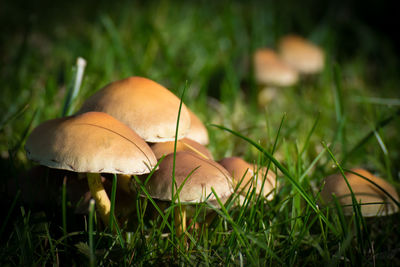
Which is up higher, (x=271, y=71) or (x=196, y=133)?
(x=271, y=71)

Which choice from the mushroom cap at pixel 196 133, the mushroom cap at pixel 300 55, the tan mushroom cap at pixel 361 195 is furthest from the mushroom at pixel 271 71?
the tan mushroom cap at pixel 361 195

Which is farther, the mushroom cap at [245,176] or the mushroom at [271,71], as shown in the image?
the mushroom at [271,71]

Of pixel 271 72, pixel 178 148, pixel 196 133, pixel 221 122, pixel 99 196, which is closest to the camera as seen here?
pixel 99 196

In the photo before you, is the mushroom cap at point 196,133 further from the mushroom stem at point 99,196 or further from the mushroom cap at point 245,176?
the mushroom stem at point 99,196

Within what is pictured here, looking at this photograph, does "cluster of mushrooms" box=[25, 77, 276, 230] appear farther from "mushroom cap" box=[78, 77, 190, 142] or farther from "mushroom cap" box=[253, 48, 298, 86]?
"mushroom cap" box=[253, 48, 298, 86]

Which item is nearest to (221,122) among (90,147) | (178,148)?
(178,148)

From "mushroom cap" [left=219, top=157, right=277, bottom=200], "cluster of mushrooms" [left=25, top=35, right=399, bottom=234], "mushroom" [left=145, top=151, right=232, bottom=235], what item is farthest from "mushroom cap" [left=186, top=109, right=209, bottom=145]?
"mushroom" [left=145, top=151, right=232, bottom=235]

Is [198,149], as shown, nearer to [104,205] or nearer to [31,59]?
[104,205]

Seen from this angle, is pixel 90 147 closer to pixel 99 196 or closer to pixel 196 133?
pixel 99 196
